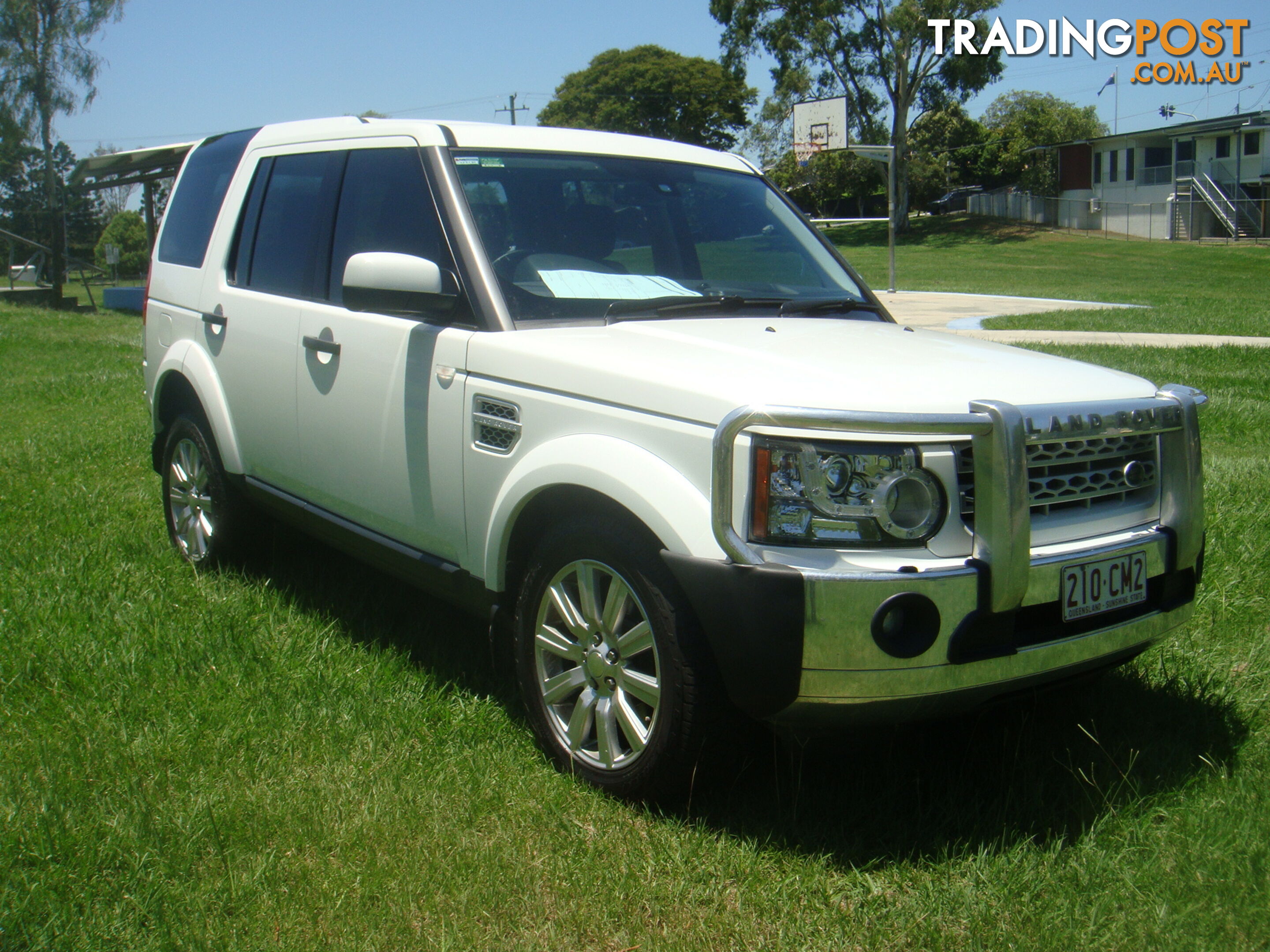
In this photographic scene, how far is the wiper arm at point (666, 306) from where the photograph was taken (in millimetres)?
3549

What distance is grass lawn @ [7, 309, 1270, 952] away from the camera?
2.56m

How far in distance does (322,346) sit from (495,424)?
1.07 metres

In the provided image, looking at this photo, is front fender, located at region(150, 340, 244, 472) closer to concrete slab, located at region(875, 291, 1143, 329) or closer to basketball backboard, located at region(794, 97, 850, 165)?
concrete slab, located at region(875, 291, 1143, 329)

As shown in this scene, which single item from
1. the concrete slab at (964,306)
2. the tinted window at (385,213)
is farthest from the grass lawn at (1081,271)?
the tinted window at (385,213)

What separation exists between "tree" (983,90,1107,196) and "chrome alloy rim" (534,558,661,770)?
62813mm

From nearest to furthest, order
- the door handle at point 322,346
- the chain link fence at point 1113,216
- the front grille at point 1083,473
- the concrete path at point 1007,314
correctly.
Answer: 1. the front grille at point 1083,473
2. the door handle at point 322,346
3. the concrete path at point 1007,314
4. the chain link fence at point 1113,216

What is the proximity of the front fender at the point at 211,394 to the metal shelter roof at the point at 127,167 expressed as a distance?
57.2 ft

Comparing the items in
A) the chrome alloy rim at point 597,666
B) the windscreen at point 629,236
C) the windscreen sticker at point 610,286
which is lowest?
the chrome alloy rim at point 597,666

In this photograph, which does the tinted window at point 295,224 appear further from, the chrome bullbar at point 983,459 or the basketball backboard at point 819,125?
the basketball backboard at point 819,125

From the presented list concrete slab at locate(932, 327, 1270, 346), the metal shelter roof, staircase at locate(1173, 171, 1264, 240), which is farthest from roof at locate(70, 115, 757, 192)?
staircase at locate(1173, 171, 1264, 240)

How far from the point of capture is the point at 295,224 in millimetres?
4504

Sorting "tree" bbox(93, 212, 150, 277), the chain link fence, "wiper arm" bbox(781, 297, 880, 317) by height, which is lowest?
"wiper arm" bbox(781, 297, 880, 317)

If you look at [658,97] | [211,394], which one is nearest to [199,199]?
[211,394]

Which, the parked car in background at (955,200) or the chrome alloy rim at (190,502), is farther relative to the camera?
the parked car in background at (955,200)
